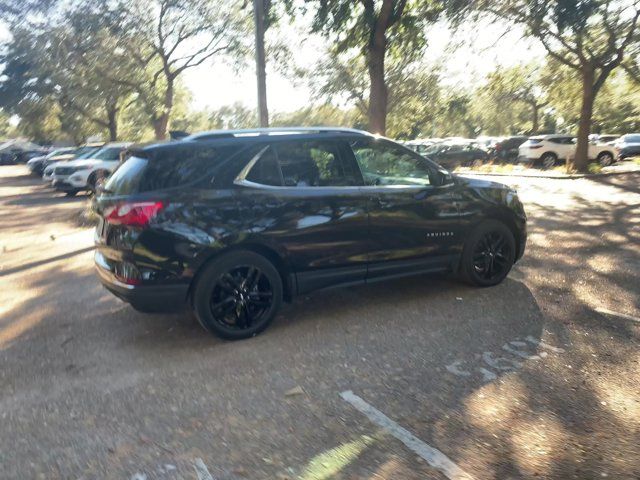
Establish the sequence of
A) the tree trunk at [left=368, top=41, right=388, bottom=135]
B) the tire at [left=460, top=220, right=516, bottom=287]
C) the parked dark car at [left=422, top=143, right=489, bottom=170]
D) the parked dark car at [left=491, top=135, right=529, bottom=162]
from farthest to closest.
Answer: the parked dark car at [left=491, top=135, right=529, bottom=162]
the parked dark car at [left=422, top=143, right=489, bottom=170]
the tree trunk at [left=368, top=41, right=388, bottom=135]
the tire at [left=460, top=220, right=516, bottom=287]

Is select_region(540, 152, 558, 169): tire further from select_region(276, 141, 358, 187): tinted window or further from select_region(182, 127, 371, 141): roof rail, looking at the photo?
select_region(276, 141, 358, 187): tinted window

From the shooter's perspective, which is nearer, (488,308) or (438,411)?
(438,411)

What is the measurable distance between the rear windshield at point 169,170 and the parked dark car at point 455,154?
2306 centimetres

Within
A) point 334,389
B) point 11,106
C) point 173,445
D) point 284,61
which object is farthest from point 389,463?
point 11,106

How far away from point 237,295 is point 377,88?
11.9m

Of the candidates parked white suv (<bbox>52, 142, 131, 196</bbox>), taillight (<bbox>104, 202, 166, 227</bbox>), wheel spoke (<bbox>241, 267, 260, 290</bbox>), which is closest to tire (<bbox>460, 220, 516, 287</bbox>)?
wheel spoke (<bbox>241, 267, 260, 290</bbox>)

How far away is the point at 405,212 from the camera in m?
5.43

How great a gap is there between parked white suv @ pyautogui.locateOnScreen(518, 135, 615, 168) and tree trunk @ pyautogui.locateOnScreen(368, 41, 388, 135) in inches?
505

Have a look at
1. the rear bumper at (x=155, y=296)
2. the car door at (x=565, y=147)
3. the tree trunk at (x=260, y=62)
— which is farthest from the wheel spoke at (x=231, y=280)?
the car door at (x=565, y=147)

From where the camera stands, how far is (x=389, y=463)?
3.04 metres

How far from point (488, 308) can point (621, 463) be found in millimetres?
2516

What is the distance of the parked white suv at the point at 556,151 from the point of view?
1005 inches

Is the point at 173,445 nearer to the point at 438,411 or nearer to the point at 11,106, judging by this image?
the point at 438,411

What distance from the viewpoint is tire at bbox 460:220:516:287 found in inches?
233
